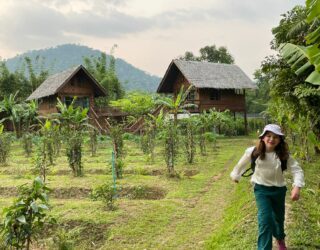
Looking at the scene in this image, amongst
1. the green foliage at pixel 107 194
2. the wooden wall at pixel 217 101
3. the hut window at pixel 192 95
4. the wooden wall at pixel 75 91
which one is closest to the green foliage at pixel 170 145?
the green foliage at pixel 107 194

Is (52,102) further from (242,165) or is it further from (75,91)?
(242,165)

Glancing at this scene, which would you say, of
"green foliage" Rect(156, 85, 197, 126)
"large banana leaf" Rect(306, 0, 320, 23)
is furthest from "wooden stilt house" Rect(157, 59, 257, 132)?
"large banana leaf" Rect(306, 0, 320, 23)

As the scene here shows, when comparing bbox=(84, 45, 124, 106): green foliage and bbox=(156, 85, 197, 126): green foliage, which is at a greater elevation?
bbox=(84, 45, 124, 106): green foliage

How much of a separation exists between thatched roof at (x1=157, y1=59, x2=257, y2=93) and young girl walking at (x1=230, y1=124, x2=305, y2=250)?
19.8 metres

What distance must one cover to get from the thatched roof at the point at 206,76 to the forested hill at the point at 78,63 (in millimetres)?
62514

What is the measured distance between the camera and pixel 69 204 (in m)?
7.37

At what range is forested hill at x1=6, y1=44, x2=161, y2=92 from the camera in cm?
10076

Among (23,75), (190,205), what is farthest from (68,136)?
(23,75)

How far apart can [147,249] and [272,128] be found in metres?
2.33

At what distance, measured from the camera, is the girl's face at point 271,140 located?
12.8ft

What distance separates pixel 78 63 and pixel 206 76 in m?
105

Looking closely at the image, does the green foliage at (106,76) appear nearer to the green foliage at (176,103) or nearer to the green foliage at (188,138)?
the green foliage at (176,103)

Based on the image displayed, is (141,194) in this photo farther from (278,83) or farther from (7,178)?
(278,83)

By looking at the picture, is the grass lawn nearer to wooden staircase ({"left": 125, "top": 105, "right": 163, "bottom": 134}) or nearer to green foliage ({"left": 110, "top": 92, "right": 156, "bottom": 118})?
wooden staircase ({"left": 125, "top": 105, "right": 163, "bottom": 134})
